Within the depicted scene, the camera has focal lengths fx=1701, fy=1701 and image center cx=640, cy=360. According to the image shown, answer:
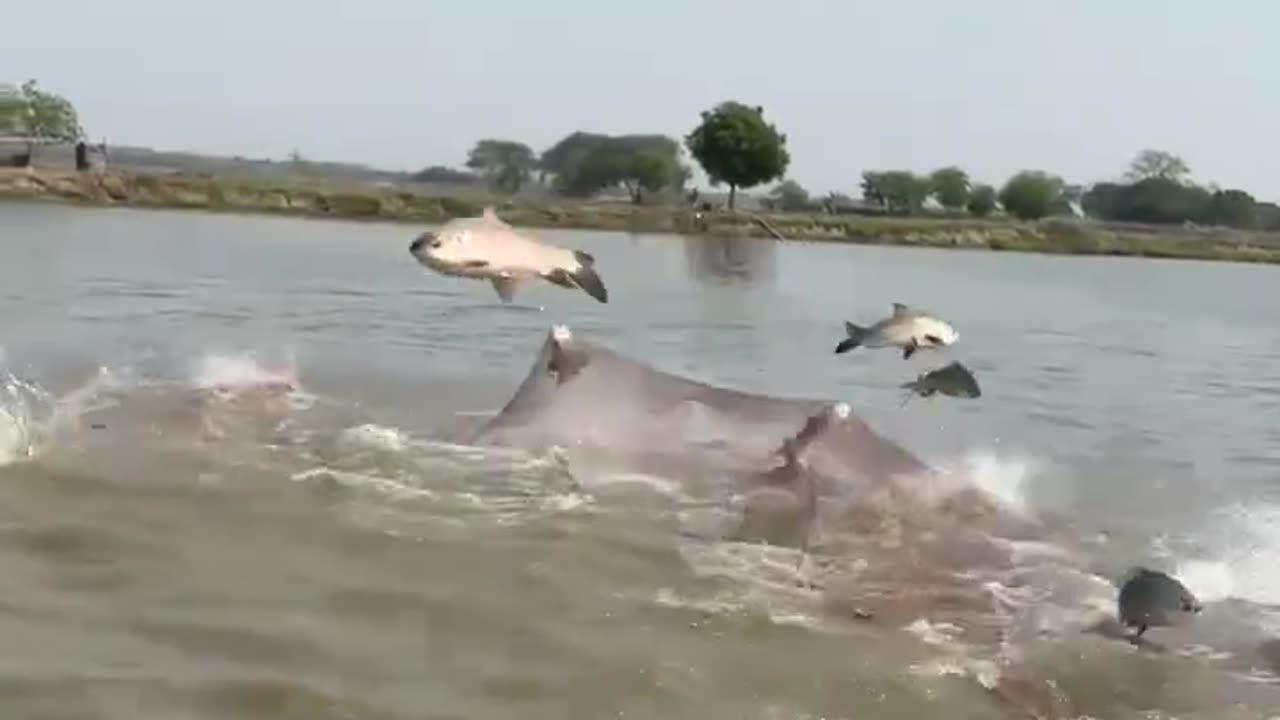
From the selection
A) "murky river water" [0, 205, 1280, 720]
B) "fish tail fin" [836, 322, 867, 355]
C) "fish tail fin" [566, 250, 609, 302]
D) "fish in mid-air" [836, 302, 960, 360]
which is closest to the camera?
"fish tail fin" [566, 250, 609, 302]

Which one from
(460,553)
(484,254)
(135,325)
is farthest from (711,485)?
(135,325)

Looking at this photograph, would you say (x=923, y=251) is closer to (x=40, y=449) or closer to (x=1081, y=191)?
(x=40, y=449)

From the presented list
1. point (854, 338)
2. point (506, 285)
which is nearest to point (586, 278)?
point (506, 285)

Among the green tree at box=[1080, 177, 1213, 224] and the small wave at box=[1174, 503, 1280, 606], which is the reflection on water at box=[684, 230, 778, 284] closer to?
the small wave at box=[1174, 503, 1280, 606]

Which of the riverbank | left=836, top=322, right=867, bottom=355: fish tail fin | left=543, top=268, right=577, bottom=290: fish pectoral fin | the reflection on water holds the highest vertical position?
left=543, top=268, right=577, bottom=290: fish pectoral fin

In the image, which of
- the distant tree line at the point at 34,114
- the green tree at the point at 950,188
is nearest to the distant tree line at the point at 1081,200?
the green tree at the point at 950,188

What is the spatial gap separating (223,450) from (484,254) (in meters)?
6.53

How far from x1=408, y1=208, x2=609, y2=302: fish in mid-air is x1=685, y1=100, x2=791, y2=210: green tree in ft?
342

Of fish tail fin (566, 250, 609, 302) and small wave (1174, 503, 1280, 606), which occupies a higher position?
fish tail fin (566, 250, 609, 302)

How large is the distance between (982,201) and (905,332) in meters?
138

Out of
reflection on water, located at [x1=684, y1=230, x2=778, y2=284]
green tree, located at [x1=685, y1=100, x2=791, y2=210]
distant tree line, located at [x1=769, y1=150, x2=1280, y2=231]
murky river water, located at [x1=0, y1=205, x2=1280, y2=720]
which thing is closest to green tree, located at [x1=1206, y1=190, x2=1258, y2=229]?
distant tree line, located at [x1=769, y1=150, x2=1280, y2=231]

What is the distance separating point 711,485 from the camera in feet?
42.8

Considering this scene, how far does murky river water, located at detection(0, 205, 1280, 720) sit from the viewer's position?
8008 millimetres

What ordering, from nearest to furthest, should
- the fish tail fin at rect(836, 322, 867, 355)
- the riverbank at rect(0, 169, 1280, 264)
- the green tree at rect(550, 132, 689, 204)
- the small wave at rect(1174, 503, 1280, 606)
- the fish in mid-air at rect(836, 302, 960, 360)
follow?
the fish tail fin at rect(836, 322, 867, 355)
the fish in mid-air at rect(836, 302, 960, 360)
the small wave at rect(1174, 503, 1280, 606)
the riverbank at rect(0, 169, 1280, 264)
the green tree at rect(550, 132, 689, 204)
